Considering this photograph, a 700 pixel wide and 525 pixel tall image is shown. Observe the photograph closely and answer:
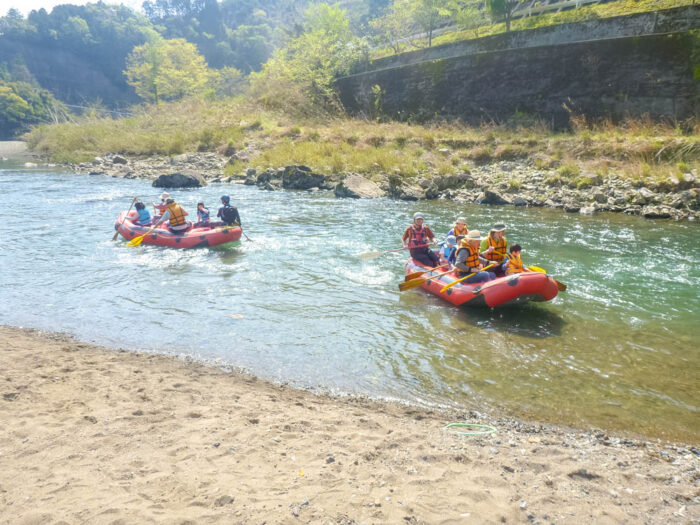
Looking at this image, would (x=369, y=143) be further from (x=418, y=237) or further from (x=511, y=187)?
(x=418, y=237)

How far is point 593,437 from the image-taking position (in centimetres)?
409

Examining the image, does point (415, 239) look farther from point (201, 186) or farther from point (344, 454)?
point (201, 186)

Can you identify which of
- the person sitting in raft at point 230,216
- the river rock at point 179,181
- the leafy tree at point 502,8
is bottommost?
the person sitting in raft at point 230,216

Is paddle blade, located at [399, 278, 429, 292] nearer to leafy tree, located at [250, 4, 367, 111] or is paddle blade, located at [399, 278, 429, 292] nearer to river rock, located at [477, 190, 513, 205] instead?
river rock, located at [477, 190, 513, 205]

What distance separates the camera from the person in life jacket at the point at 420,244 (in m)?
8.74

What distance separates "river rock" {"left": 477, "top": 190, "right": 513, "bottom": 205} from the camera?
1535 cm

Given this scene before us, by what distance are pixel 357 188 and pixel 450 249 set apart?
9.18m

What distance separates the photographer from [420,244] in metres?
8.80

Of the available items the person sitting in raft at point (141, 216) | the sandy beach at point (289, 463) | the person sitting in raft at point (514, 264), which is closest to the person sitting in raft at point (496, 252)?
the person sitting in raft at point (514, 264)

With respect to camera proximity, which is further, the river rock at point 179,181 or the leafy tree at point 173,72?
the leafy tree at point 173,72

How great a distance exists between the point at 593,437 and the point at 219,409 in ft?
11.2

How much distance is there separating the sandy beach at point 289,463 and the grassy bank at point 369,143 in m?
13.5

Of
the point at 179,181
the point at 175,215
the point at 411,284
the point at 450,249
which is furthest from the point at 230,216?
the point at 179,181

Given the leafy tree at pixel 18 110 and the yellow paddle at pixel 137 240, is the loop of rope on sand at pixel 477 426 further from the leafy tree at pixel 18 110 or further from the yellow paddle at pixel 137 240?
the leafy tree at pixel 18 110
